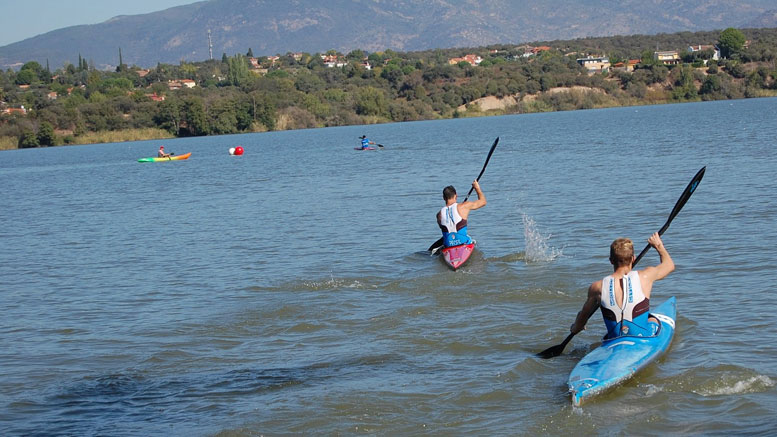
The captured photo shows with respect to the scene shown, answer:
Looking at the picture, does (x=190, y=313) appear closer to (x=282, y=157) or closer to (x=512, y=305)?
(x=512, y=305)

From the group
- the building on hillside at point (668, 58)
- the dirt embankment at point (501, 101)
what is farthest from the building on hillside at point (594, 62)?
the dirt embankment at point (501, 101)

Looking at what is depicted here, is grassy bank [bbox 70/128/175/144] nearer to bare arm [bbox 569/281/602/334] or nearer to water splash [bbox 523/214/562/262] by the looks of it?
water splash [bbox 523/214/562/262]

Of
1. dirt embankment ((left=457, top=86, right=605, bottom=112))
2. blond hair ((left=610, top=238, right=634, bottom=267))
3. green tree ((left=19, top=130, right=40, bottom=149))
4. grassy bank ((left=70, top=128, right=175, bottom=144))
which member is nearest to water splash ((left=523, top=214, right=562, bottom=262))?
blond hair ((left=610, top=238, right=634, bottom=267))

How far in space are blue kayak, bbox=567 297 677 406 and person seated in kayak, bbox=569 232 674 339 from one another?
0.40ft

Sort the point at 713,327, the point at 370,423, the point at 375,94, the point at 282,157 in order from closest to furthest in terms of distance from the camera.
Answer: the point at 370,423, the point at 713,327, the point at 282,157, the point at 375,94

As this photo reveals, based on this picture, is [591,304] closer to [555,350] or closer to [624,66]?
[555,350]

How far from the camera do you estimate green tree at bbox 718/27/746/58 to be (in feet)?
516

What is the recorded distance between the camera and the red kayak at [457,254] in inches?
620

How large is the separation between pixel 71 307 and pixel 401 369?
23.0 feet

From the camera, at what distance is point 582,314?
952 centimetres

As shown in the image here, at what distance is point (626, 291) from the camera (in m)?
8.92

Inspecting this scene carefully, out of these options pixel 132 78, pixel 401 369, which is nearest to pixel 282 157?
pixel 401 369

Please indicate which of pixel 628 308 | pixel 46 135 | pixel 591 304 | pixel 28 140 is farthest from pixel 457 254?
pixel 28 140

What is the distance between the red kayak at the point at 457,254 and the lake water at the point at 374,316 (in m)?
0.22
